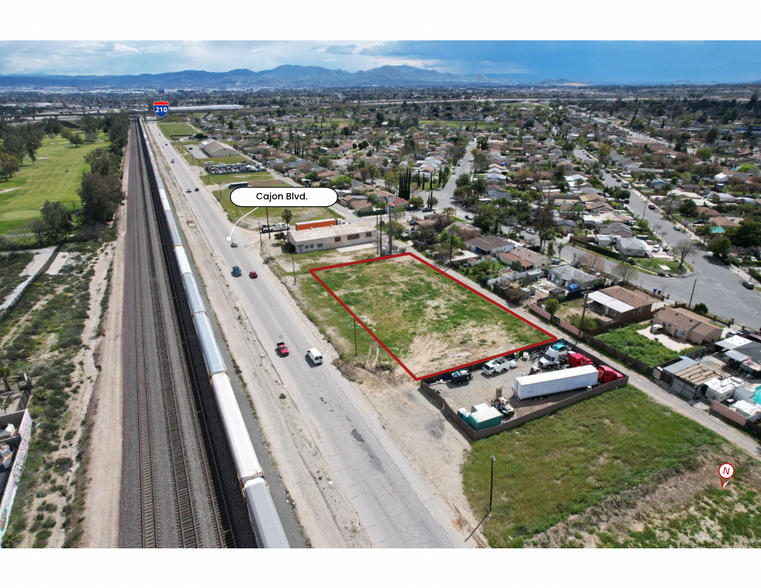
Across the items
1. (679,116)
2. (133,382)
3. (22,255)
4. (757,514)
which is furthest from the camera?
(679,116)

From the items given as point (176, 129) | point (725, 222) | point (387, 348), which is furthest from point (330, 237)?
point (176, 129)

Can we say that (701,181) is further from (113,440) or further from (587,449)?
(113,440)

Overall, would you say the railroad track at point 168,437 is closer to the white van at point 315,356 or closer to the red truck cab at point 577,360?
the white van at point 315,356

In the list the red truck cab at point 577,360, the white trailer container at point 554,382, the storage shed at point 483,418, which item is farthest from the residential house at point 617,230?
the storage shed at point 483,418

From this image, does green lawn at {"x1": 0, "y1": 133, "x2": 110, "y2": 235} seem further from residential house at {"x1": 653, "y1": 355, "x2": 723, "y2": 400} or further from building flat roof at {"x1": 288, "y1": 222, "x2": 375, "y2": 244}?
residential house at {"x1": 653, "y1": 355, "x2": 723, "y2": 400}

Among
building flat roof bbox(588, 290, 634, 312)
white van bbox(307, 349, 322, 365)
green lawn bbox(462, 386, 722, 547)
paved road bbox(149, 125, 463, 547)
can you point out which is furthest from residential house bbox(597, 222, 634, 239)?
white van bbox(307, 349, 322, 365)

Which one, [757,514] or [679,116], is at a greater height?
[679,116]

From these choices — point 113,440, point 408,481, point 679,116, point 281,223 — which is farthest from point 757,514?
point 679,116
